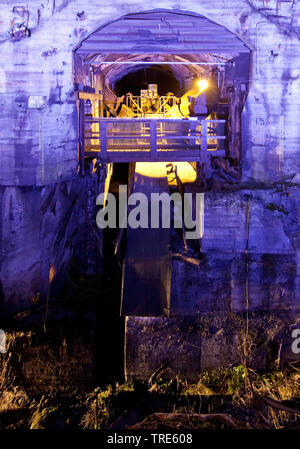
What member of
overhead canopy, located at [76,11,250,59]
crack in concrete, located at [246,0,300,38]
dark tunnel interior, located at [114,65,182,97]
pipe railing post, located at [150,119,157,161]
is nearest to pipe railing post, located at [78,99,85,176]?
overhead canopy, located at [76,11,250,59]

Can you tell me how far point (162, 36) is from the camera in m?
7.70

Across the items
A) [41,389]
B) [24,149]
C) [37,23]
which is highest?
[37,23]

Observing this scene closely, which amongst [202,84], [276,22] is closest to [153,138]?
[276,22]

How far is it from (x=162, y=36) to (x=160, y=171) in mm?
4494

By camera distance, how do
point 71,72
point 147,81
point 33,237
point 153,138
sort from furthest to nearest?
point 147,81 → point 153,138 → point 33,237 → point 71,72

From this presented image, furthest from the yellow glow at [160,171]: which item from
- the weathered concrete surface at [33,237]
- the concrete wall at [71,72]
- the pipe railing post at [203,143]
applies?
the concrete wall at [71,72]

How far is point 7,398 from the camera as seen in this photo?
263 inches

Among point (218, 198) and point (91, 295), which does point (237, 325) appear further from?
point (91, 295)

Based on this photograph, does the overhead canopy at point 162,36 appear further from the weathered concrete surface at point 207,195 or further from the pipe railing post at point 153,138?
the pipe railing post at point 153,138

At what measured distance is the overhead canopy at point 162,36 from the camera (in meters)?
7.42

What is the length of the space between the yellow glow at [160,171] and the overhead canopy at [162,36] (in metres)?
3.91

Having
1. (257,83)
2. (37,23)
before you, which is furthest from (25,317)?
(257,83)

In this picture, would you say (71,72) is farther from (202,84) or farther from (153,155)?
(202,84)
